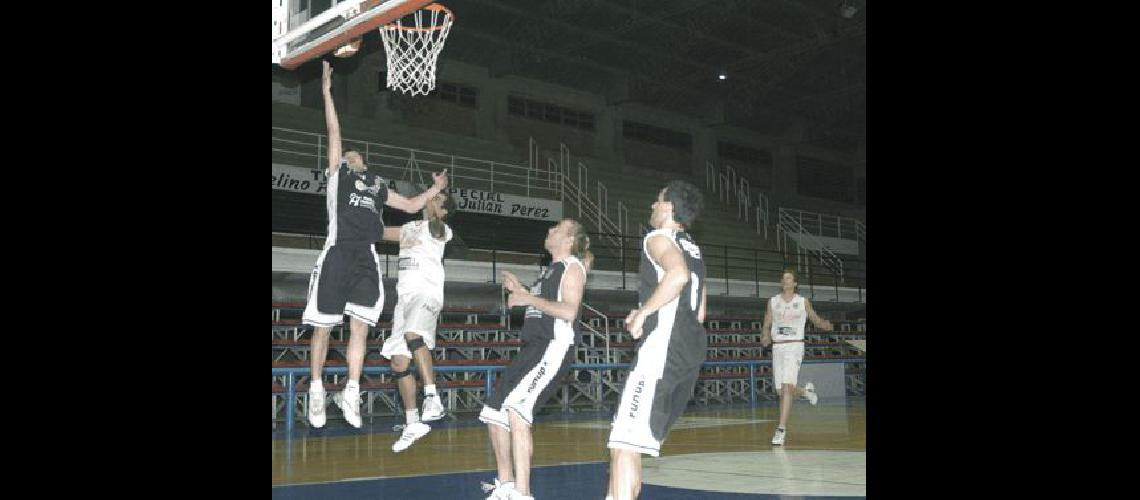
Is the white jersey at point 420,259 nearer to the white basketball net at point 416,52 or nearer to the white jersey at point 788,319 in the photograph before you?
the white basketball net at point 416,52

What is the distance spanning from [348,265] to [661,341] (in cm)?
293

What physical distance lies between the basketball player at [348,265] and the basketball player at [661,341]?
8.11ft

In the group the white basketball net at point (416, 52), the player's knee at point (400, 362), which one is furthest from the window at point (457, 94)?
the player's knee at point (400, 362)

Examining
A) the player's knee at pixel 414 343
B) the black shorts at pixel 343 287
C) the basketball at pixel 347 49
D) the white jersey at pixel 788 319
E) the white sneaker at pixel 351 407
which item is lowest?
the white sneaker at pixel 351 407

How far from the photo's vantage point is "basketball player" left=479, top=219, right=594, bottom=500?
5.52m

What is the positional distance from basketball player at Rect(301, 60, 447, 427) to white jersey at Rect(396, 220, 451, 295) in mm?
1608

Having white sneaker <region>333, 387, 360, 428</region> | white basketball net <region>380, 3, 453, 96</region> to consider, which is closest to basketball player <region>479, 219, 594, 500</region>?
white sneaker <region>333, 387, 360, 428</region>

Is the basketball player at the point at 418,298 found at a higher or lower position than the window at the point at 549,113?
lower

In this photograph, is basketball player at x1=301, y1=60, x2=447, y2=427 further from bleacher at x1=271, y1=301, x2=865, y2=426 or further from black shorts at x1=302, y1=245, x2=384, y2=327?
bleacher at x1=271, y1=301, x2=865, y2=426

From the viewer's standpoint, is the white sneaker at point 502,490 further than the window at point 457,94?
No

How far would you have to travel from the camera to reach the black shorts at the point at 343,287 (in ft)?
21.5

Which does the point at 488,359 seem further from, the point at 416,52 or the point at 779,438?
the point at 416,52
